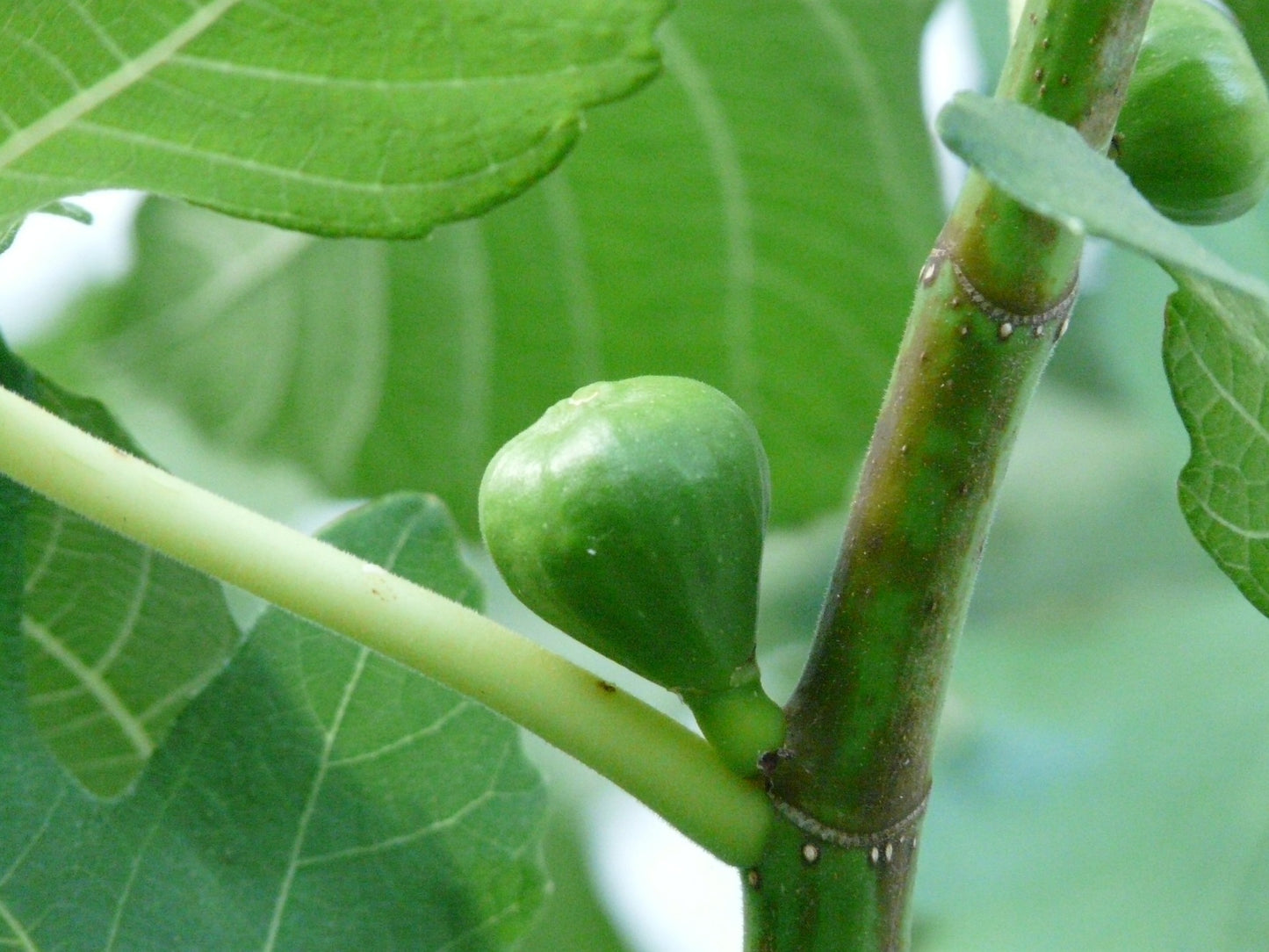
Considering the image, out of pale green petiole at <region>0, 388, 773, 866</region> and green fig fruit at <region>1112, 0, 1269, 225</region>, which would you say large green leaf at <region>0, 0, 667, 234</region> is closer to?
pale green petiole at <region>0, 388, 773, 866</region>

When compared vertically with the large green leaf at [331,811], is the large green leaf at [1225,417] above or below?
above

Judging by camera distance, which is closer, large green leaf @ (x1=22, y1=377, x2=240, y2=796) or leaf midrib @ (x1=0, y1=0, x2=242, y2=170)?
leaf midrib @ (x1=0, y1=0, x2=242, y2=170)

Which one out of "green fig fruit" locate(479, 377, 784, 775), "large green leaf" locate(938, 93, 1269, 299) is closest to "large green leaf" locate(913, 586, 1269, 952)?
"green fig fruit" locate(479, 377, 784, 775)

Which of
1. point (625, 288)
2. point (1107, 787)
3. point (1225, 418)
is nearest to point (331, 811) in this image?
point (1225, 418)

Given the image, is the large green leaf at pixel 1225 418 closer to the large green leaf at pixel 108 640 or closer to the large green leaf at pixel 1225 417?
the large green leaf at pixel 1225 417

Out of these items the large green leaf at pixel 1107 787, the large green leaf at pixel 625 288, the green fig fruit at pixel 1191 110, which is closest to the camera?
the green fig fruit at pixel 1191 110

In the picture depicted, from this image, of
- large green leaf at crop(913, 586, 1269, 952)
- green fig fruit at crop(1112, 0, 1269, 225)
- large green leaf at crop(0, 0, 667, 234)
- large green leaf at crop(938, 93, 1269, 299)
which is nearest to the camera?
large green leaf at crop(938, 93, 1269, 299)

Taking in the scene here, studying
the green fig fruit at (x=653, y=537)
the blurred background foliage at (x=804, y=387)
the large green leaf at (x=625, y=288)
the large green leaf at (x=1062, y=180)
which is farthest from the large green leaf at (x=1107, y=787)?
the large green leaf at (x=1062, y=180)
